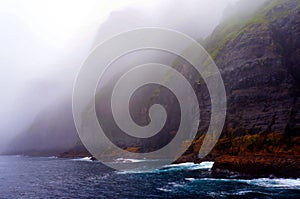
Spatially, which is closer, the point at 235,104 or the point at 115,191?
the point at 115,191

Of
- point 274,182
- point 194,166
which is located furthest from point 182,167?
point 274,182

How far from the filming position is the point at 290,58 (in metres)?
92.6

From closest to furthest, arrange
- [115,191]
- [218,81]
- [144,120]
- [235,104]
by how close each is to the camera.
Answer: [115,191]
[235,104]
[218,81]
[144,120]

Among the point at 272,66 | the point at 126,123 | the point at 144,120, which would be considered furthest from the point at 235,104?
the point at 126,123

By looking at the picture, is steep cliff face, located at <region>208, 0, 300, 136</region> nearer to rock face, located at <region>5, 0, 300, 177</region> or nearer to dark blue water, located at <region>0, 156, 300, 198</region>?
rock face, located at <region>5, 0, 300, 177</region>

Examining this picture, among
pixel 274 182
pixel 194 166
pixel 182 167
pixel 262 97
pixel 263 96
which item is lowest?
pixel 274 182

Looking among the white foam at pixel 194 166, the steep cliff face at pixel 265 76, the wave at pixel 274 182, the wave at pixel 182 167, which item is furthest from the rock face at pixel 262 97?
the wave at pixel 182 167

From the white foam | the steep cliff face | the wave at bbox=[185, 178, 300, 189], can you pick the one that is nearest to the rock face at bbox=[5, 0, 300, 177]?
the steep cliff face

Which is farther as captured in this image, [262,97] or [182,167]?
[182,167]

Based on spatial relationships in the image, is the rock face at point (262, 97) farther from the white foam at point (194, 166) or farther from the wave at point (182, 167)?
the wave at point (182, 167)

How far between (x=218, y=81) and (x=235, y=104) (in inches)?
500

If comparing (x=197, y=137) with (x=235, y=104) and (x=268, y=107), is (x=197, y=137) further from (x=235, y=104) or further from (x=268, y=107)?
(x=268, y=107)

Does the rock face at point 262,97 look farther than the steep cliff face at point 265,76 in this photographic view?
No

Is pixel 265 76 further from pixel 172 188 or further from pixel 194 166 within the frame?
pixel 172 188
